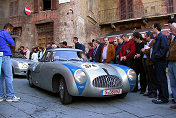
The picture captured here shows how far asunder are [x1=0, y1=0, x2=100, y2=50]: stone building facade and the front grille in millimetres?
9510

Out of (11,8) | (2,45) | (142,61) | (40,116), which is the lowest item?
(40,116)

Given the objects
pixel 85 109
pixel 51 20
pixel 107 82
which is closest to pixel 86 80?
pixel 107 82

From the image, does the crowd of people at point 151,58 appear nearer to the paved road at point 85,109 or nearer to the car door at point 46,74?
the paved road at point 85,109

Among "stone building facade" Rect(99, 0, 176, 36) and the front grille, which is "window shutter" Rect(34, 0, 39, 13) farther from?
the front grille

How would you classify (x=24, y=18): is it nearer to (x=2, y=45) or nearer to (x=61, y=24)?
(x=61, y=24)

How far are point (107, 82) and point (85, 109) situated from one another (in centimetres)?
Answer: 71

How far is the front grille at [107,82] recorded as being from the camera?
3.47 metres

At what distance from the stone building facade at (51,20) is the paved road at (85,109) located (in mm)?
9302

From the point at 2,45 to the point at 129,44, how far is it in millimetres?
3541

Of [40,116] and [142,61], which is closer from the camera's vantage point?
[40,116]

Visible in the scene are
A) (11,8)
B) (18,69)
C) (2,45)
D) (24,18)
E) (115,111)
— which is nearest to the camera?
(115,111)

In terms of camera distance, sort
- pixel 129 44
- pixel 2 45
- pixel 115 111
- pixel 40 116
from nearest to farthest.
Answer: pixel 40 116 → pixel 115 111 → pixel 2 45 → pixel 129 44

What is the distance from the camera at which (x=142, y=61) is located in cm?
481

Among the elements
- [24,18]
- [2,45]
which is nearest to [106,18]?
[24,18]
